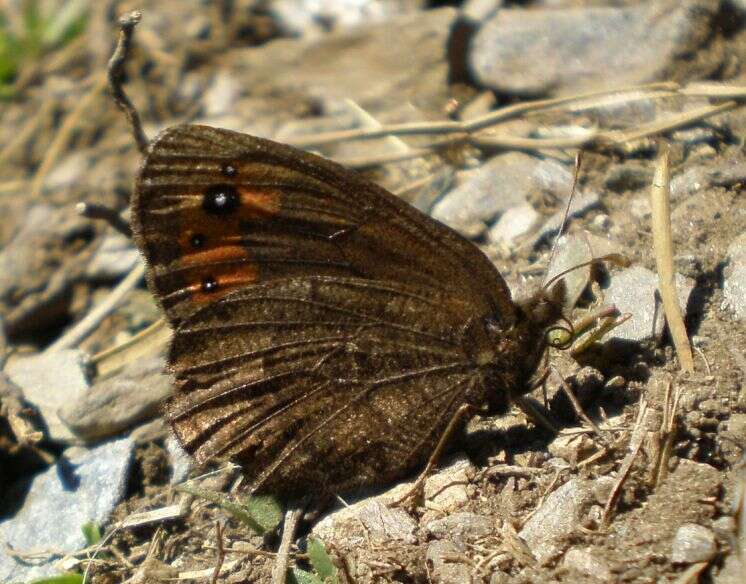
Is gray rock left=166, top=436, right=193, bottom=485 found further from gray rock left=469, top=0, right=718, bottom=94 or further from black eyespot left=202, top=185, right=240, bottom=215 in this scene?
gray rock left=469, top=0, right=718, bottom=94

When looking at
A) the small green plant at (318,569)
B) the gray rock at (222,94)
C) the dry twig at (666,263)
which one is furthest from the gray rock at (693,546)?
the gray rock at (222,94)

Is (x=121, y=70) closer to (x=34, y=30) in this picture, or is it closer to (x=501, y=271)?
(x=501, y=271)

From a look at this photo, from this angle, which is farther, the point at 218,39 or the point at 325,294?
the point at 218,39

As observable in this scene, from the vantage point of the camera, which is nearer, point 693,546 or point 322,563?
point 693,546

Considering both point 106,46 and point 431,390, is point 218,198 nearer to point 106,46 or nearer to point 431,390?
point 431,390

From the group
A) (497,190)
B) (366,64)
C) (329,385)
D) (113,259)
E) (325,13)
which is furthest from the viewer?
(325,13)

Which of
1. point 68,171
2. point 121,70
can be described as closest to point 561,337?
point 121,70

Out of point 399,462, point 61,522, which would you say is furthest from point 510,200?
point 61,522
